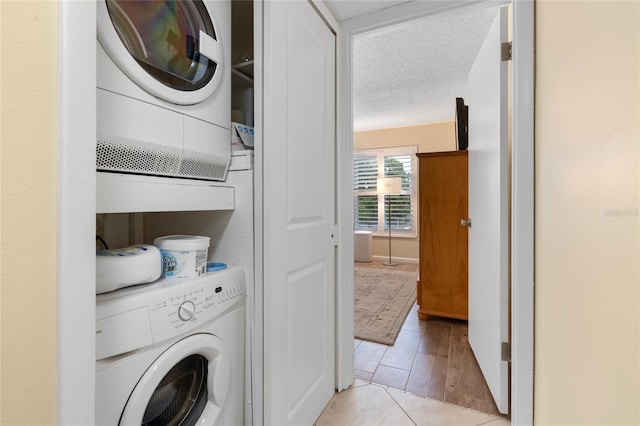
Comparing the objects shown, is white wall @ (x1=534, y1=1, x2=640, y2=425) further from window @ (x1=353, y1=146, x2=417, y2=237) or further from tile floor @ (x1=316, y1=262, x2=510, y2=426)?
window @ (x1=353, y1=146, x2=417, y2=237)

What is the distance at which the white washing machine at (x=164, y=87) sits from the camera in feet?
2.50

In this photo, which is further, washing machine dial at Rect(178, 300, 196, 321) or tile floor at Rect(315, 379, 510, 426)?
tile floor at Rect(315, 379, 510, 426)

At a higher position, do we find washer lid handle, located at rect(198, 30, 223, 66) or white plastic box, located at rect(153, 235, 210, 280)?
washer lid handle, located at rect(198, 30, 223, 66)

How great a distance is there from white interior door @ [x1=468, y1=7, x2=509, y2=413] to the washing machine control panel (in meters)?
1.23

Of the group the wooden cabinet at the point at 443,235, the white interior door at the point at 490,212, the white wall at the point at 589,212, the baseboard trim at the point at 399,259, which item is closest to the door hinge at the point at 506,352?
the white interior door at the point at 490,212

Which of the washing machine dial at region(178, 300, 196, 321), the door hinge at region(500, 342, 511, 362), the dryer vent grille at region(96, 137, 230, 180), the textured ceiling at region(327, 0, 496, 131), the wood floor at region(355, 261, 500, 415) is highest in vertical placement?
the textured ceiling at region(327, 0, 496, 131)

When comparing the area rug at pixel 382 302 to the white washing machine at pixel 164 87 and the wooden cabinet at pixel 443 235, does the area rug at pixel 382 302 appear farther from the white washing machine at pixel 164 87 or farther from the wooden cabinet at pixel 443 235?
the white washing machine at pixel 164 87

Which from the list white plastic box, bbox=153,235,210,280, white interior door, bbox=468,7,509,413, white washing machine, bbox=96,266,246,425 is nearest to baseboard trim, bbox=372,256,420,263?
white interior door, bbox=468,7,509,413

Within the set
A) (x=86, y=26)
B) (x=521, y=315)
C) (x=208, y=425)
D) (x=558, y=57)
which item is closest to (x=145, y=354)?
(x=208, y=425)

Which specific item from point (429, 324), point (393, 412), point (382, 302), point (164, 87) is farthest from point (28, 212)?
point (382, 302)

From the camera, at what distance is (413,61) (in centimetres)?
284

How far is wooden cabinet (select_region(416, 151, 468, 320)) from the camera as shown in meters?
2.46

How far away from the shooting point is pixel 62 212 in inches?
22.4

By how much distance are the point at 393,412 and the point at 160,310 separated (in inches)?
49.2
